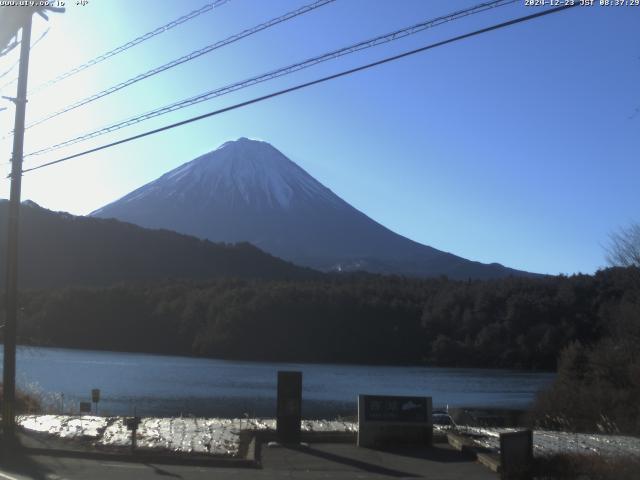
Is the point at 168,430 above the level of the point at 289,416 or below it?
below

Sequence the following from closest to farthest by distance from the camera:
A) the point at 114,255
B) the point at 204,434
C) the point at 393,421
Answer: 1. the point at 393,421
2. the point at 204,434
3. the point at 114,255

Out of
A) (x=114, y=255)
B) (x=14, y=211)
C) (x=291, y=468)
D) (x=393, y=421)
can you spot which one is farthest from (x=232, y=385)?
(x=114, y=255)

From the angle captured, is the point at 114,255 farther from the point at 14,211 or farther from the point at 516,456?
the point at 516,456

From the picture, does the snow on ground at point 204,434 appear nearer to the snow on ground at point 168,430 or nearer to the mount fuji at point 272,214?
the snow on ground at point 168,430

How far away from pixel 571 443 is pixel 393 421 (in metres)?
3.54

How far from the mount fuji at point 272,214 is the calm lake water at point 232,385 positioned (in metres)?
91.2

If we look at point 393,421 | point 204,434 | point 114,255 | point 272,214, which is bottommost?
point 204,434

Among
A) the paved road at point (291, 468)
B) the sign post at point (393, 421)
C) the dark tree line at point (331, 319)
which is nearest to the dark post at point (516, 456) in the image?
the paved road at point (291, 468)

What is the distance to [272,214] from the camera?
164 meters

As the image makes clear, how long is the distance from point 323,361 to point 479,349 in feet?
42.1

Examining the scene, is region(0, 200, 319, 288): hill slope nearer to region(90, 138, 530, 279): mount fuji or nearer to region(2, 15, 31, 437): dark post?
region(90, 138, 530, 279): mount fuji

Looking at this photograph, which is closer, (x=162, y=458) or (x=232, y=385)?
(x=162, y=458)

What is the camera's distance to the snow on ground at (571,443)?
15.1m

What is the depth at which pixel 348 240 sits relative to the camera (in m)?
166
